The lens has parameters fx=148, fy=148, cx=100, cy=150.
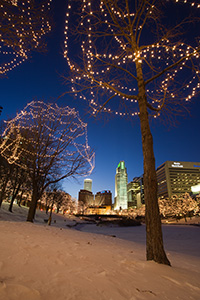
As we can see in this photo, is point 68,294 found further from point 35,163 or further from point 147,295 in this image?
point 35,163

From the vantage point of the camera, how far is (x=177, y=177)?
151m

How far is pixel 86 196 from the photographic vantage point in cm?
17625

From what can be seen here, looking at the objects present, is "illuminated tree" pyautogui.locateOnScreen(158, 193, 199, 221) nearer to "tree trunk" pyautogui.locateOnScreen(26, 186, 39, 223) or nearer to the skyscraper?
"tree trunk" pyautogui.locateOnScreen(26, 186, 39, 223)

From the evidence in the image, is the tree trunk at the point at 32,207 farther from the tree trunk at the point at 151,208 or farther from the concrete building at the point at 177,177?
the concrete building at the point at 177,177

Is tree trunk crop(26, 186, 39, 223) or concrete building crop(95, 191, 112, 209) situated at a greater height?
concrete building crop(95, 191, 112, 209)

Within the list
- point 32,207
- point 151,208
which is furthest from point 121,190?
point 151,208

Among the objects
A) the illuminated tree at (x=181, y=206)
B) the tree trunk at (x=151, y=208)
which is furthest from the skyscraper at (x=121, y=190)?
the tree trunk at (x=151, y=208)

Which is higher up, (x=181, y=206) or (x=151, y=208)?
(x=181, y=206)

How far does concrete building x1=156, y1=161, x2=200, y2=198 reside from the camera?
145 m

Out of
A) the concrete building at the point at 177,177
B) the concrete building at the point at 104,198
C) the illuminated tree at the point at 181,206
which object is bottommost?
the illuminated tree at the point at 181,206

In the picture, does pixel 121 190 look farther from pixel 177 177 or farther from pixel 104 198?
pixel 177 177

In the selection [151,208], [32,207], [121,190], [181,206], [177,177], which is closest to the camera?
[151,208]

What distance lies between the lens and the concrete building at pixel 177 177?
477 ft

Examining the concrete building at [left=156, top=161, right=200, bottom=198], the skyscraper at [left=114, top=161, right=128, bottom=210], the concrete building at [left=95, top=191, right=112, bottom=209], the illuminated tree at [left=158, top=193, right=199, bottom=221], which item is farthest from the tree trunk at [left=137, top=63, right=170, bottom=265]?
the concrete building at [left=95, top=191, right=112, bottom=209]
